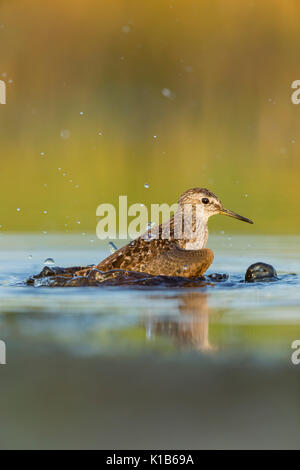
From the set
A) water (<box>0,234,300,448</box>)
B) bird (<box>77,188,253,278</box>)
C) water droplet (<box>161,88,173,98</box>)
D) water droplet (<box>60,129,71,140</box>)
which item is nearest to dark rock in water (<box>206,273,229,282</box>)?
bird (<box>77,188,253,278</box>)

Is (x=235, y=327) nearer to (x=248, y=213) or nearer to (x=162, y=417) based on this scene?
(x=162, y=417)

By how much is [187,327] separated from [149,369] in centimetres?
101

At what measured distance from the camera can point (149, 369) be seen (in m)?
4.47

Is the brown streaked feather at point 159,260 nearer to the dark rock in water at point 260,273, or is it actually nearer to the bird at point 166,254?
the bird at point 166,254

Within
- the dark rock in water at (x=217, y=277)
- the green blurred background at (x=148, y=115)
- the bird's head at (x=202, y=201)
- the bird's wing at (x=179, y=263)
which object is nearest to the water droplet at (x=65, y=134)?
the green blurred background at (x=148, y=115)

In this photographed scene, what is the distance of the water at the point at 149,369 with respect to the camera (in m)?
3.75

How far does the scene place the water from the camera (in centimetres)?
375

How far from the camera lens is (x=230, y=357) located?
4.73m

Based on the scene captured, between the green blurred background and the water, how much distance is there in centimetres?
642

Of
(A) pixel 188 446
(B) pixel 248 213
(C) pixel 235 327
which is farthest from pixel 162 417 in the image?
(B) pixel 248 213

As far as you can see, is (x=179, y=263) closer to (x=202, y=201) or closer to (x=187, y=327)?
(x=202, y=201)

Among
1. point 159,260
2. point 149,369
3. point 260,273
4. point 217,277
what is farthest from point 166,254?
point 149,369
